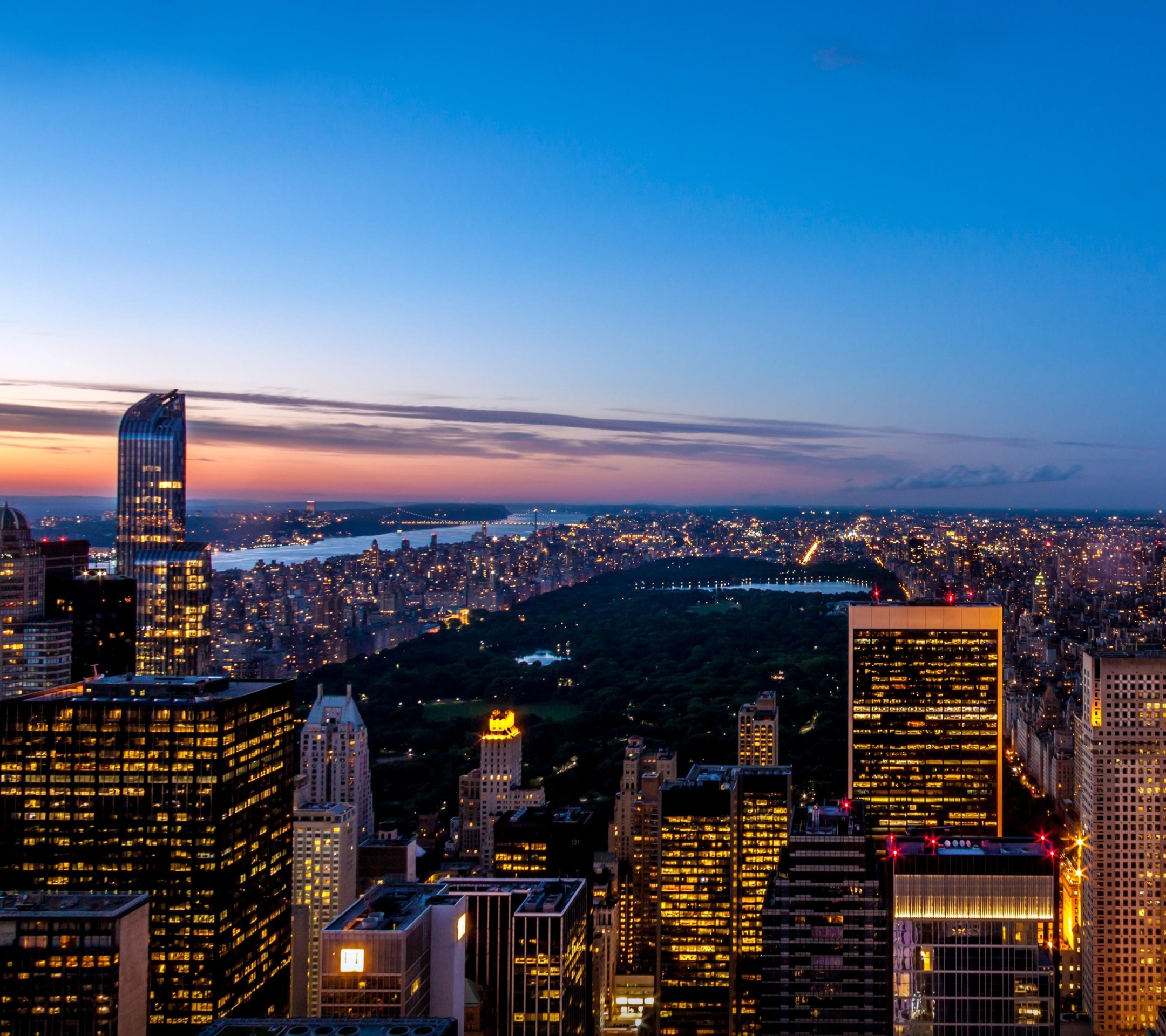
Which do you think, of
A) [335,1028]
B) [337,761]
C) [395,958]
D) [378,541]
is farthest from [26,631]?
[378,541]

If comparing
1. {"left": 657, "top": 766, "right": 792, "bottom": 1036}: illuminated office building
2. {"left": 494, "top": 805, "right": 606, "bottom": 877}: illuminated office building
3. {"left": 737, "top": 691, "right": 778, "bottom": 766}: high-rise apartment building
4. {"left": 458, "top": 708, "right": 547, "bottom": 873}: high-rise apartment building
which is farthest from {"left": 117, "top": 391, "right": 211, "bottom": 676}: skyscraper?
{"left": 657, "top": 766, "right": 792, "bottom": 1036}: illuminated office building

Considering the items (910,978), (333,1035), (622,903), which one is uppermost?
(333,1035)

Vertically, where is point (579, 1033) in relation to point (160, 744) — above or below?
below

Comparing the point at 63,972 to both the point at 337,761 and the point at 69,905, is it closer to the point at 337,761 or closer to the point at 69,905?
the point at 69,905

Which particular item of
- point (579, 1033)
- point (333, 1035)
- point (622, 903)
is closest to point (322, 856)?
point (622, 903)

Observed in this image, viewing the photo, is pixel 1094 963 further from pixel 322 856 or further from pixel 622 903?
pixel 322 856

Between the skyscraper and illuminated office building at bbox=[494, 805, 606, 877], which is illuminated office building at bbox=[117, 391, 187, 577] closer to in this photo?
the skyscraper

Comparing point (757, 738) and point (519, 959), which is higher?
point (519, 959)
